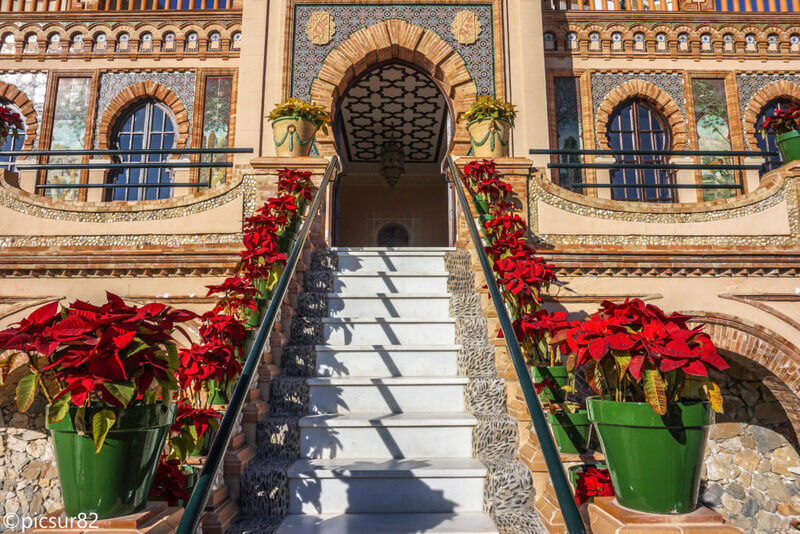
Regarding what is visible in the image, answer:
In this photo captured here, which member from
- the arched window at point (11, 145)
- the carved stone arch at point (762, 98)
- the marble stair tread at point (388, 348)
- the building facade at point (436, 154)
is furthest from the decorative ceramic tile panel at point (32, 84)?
the carved stone arch at point (762, 98)

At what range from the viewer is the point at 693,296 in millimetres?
5152

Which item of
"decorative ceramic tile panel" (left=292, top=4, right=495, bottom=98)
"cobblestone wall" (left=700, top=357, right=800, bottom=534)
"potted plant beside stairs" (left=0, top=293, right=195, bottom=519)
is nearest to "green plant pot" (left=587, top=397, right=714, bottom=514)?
"potted plant beside stairs" (left=0, top=293, right=195, bottom=519)

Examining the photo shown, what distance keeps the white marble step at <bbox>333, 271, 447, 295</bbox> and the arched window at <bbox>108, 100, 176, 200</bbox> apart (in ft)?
21.2

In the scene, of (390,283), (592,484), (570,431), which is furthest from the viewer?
(390,283)

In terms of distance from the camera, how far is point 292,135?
206 inches

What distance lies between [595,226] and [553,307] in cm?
99

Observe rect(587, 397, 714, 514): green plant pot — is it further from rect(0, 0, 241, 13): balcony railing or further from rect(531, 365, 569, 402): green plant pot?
rect(0, 0, 241, 13): balcony railing

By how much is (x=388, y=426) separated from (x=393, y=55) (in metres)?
6.31

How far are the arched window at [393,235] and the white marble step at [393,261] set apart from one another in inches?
335

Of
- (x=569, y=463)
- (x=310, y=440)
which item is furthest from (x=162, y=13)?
(x=569, y=463)

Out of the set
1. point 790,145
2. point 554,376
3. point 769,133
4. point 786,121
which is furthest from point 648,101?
point 554,376

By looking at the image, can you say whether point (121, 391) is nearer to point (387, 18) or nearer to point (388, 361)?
point (388, 361)

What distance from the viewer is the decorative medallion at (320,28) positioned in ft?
24.8

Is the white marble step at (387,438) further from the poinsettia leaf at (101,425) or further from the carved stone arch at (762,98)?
the carved stone arch at (762,98)
